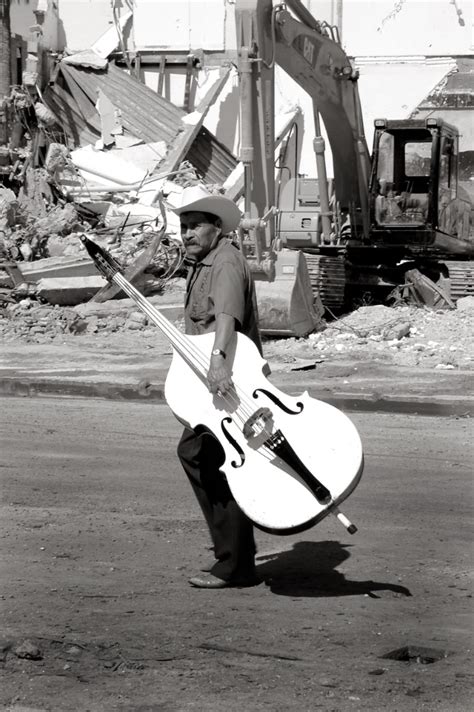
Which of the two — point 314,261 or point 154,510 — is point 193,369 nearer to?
point 154,510

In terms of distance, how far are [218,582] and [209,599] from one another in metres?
0.20

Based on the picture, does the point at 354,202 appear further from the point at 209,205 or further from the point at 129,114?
the point at 209,205

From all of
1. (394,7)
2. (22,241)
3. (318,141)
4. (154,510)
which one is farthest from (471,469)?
(394,7)

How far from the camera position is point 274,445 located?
5.31m

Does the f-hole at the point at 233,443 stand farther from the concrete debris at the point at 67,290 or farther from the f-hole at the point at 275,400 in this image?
the concrete debris at the point at 67,290

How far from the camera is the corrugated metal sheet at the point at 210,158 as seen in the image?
94.5ft

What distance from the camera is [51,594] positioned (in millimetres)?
5477

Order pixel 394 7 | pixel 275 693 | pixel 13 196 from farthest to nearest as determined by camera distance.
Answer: pixel 394 7
pixel 13 196
pixel 275 693

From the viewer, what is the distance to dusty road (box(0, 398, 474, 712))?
4398 mm

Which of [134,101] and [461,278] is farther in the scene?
[134,101]

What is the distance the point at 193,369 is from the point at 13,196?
59.8 ft

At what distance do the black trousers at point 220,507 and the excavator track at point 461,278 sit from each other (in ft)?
43.2

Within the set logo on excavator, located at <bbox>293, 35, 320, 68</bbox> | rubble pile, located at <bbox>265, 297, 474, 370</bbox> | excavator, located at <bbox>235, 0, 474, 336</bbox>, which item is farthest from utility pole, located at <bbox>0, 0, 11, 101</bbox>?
rubble pile, located at <bbox>265, 297, 474, 370</bbox>

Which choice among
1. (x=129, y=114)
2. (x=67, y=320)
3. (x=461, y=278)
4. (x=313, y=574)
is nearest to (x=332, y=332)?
(x=461, y=278)
